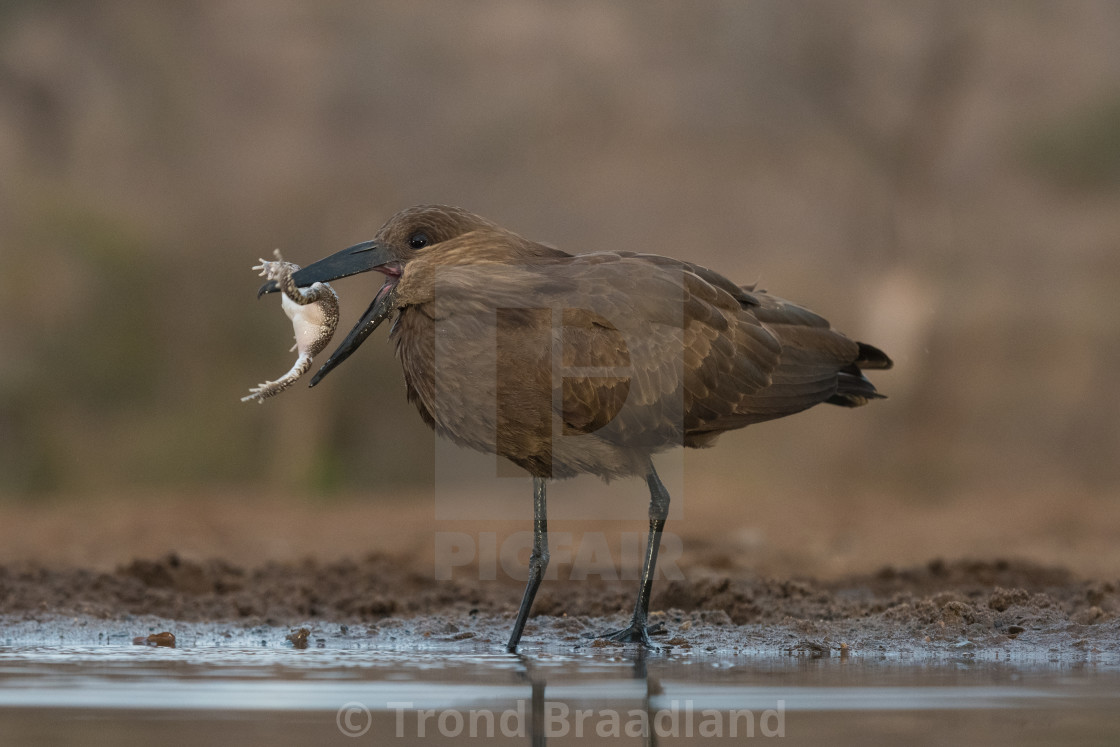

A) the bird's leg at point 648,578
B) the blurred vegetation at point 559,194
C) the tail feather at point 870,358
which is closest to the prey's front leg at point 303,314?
the bird's leg at point 648,578

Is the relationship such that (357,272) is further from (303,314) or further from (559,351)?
(559,351)

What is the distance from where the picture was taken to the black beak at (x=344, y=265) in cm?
560

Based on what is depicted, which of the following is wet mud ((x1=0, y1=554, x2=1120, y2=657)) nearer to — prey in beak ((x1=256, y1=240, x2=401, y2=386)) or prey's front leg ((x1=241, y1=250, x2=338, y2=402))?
prey's front leg ((x1=241, y1=250, x2=338, y2=402))

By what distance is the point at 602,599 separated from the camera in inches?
270

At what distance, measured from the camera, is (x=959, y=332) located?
44.8 feet

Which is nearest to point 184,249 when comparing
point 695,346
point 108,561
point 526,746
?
point 108,561

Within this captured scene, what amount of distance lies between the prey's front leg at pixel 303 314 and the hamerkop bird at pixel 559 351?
0.24 ft

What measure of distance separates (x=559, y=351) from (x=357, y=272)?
35.4 inches

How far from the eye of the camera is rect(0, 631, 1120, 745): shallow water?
11.7ft

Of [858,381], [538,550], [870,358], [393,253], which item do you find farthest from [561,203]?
[538,550]

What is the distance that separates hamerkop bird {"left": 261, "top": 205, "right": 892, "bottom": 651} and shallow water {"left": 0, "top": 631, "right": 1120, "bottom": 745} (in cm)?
80

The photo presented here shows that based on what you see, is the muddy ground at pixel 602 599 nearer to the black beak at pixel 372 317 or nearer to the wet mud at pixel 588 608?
the wet mud at pixel 588 608

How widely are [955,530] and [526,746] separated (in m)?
8.21

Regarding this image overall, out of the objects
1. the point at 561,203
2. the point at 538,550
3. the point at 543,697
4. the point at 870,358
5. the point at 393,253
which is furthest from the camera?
the point at 561,203
